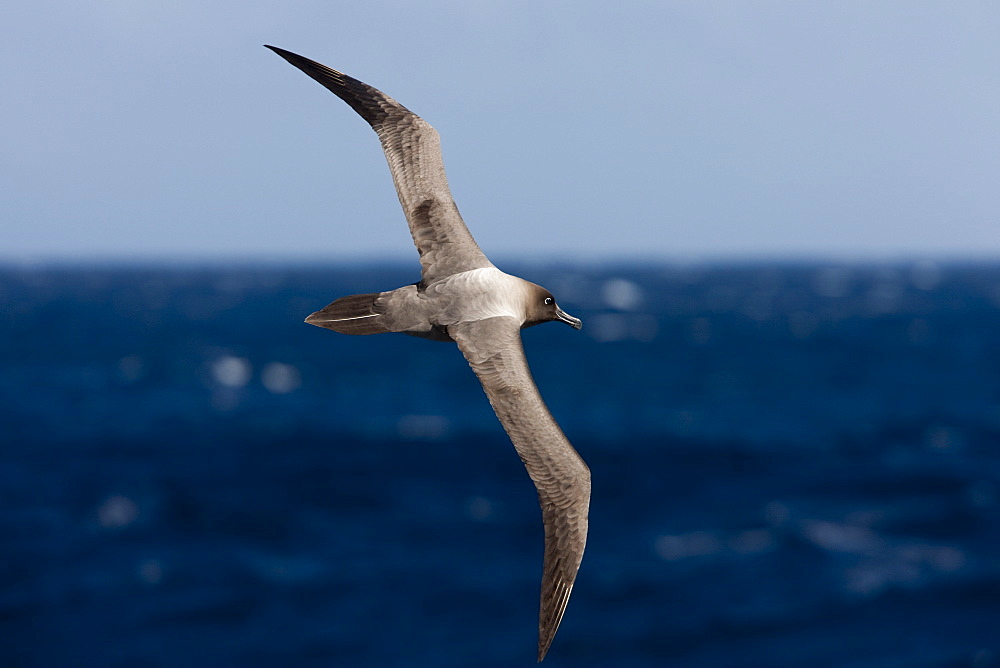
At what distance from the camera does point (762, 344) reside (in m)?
130

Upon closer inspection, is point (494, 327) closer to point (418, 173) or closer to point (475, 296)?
point (475, 296)

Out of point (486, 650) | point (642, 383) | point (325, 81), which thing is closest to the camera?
point (325, 81)

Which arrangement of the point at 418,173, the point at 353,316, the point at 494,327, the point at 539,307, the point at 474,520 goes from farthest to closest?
the point at 474,520
the point at 418,173
the point at 539,307
the point at 353,316
the point at 494,327

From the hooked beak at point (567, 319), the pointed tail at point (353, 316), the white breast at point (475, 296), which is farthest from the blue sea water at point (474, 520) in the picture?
the white breast at point (475, 296)

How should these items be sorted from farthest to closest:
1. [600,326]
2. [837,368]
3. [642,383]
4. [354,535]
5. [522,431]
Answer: [600,326] < [837,368] < [642,383] < [354,535] < [522,431]

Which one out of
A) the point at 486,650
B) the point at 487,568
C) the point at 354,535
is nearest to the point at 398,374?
the point at 354,535

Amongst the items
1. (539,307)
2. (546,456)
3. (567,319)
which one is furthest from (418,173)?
(546,456)

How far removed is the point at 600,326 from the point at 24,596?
122093 millimetres

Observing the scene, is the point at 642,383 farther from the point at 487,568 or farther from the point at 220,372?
the point at 487,568

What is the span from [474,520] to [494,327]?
1788 inches

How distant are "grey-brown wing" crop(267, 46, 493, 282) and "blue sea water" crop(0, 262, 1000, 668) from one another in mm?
31526

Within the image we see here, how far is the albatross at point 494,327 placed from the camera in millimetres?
8781

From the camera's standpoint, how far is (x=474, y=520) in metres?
53.5

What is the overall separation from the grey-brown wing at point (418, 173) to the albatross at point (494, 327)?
0.5 inches
